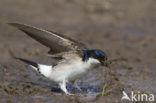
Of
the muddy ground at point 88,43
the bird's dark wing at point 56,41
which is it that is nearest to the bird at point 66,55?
the bird's dark wing at point 56,41

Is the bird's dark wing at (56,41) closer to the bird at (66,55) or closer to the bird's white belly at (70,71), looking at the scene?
the bird at (66,55)

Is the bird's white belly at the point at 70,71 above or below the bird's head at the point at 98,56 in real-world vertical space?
below

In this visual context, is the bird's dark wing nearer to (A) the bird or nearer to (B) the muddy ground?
(A) the bird

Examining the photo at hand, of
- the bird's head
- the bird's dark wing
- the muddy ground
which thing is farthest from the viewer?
the muddy ground

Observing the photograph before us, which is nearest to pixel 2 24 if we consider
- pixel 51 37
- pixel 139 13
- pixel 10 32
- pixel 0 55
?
pixel 10 32

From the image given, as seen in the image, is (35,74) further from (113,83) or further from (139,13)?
(139,13)

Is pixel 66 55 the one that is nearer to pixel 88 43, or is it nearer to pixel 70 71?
pixel 70 71

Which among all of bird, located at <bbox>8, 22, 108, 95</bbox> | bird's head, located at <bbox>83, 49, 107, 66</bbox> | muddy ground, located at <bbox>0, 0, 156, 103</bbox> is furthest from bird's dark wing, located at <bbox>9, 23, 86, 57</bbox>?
muddy ground, located at <bbox>0, 0, 156, 103</bbox>
